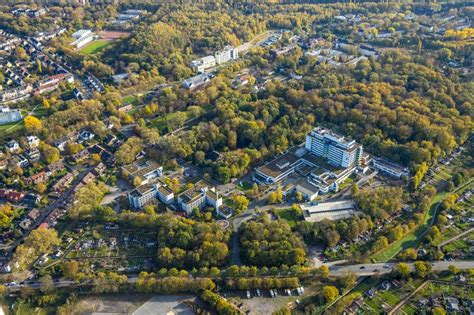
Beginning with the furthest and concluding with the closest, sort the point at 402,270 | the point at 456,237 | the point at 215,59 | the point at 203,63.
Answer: the point at 215,59, the point at 203,63, the point at 456,237, the point at 402,270

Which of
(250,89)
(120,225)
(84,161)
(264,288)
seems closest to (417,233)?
(264,288)

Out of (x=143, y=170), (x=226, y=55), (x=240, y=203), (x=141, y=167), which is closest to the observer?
(x=240, y=203)

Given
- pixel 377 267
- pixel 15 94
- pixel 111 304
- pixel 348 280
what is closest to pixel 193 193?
pixel 111 304

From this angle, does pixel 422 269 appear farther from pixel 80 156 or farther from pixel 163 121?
pixel 80 156

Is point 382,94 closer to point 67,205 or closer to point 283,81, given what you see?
point 283,81

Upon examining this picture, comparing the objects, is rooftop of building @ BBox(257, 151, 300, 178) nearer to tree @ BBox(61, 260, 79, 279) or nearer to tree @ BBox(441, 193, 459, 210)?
tree @ BBox(441, 193, 459, 210)

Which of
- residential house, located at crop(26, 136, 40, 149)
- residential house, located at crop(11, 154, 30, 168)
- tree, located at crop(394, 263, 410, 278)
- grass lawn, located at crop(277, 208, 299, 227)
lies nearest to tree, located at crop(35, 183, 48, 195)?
residential house, located at crop(11, 154, 30, 168)

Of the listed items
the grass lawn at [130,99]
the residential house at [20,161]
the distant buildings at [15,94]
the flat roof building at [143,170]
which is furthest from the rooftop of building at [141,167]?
the distant buildings at [15,94]
